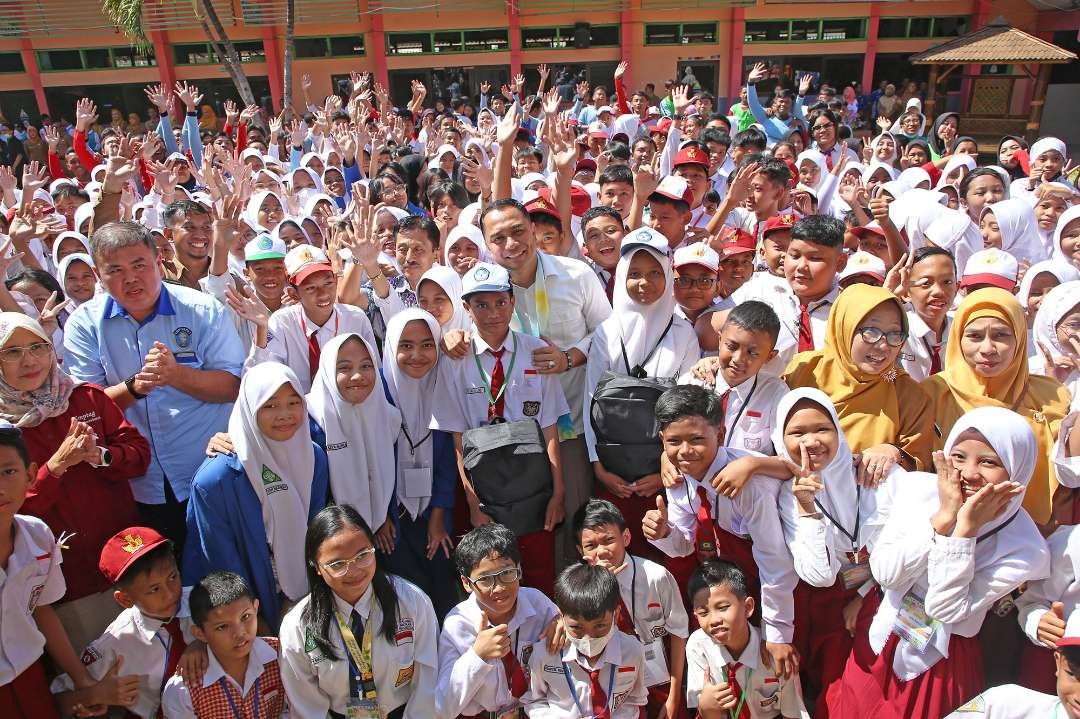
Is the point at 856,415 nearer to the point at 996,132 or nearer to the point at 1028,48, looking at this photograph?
the point at 1028,48

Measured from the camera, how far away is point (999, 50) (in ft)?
42.8

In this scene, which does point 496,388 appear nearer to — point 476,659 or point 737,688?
point 476,659

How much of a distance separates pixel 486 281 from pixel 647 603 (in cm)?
154

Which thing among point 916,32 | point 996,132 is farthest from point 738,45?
point 996,132

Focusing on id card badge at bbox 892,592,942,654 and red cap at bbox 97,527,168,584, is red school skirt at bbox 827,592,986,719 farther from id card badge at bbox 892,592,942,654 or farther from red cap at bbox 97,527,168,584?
red cap at bbox 97,527,168,584

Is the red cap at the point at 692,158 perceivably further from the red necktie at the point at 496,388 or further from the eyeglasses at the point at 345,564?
the eyeglasses at the point at 345,564

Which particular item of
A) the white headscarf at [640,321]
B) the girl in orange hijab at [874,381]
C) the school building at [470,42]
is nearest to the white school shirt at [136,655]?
the white headscarf at [640,321]

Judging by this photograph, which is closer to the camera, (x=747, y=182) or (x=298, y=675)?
(x=298, y=675)

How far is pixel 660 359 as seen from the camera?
127 inches

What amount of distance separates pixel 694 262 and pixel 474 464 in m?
1.46

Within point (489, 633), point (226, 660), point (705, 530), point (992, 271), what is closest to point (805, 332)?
point (992, 271)

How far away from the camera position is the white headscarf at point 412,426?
329cm

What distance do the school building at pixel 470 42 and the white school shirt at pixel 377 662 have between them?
1896 centimetres

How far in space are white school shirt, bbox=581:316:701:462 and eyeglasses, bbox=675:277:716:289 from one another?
0.22 m
